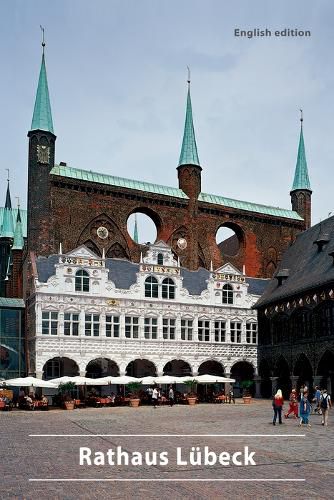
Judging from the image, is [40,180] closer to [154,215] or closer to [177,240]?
[154,215]

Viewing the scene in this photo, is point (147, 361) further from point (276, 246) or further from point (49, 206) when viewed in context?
point (276, 246)

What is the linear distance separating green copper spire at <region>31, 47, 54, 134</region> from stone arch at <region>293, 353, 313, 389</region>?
30.1 m

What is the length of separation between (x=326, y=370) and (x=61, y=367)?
2074cm

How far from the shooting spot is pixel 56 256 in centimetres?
5228

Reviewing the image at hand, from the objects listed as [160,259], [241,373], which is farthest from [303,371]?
[160,259]

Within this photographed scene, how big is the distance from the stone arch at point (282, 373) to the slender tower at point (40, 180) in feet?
71.9

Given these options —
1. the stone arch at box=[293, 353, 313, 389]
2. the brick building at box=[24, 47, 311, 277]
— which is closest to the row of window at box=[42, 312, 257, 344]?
the stone arch at box=[293, 353, 313, 389]

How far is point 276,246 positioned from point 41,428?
47815 millimetres

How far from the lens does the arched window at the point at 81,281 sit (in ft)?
169

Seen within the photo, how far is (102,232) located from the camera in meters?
61.3

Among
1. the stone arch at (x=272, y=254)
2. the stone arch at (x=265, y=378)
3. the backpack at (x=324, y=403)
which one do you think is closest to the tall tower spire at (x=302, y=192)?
the stone arch at (x=272, y=254)

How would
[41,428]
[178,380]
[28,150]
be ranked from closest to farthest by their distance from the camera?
[41,428] < [178,380] < [28,150]

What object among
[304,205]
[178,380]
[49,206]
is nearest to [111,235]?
[49,206]

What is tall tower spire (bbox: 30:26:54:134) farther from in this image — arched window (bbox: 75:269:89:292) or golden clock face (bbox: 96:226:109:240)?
arched window (bbox: 75:269:89:292)
